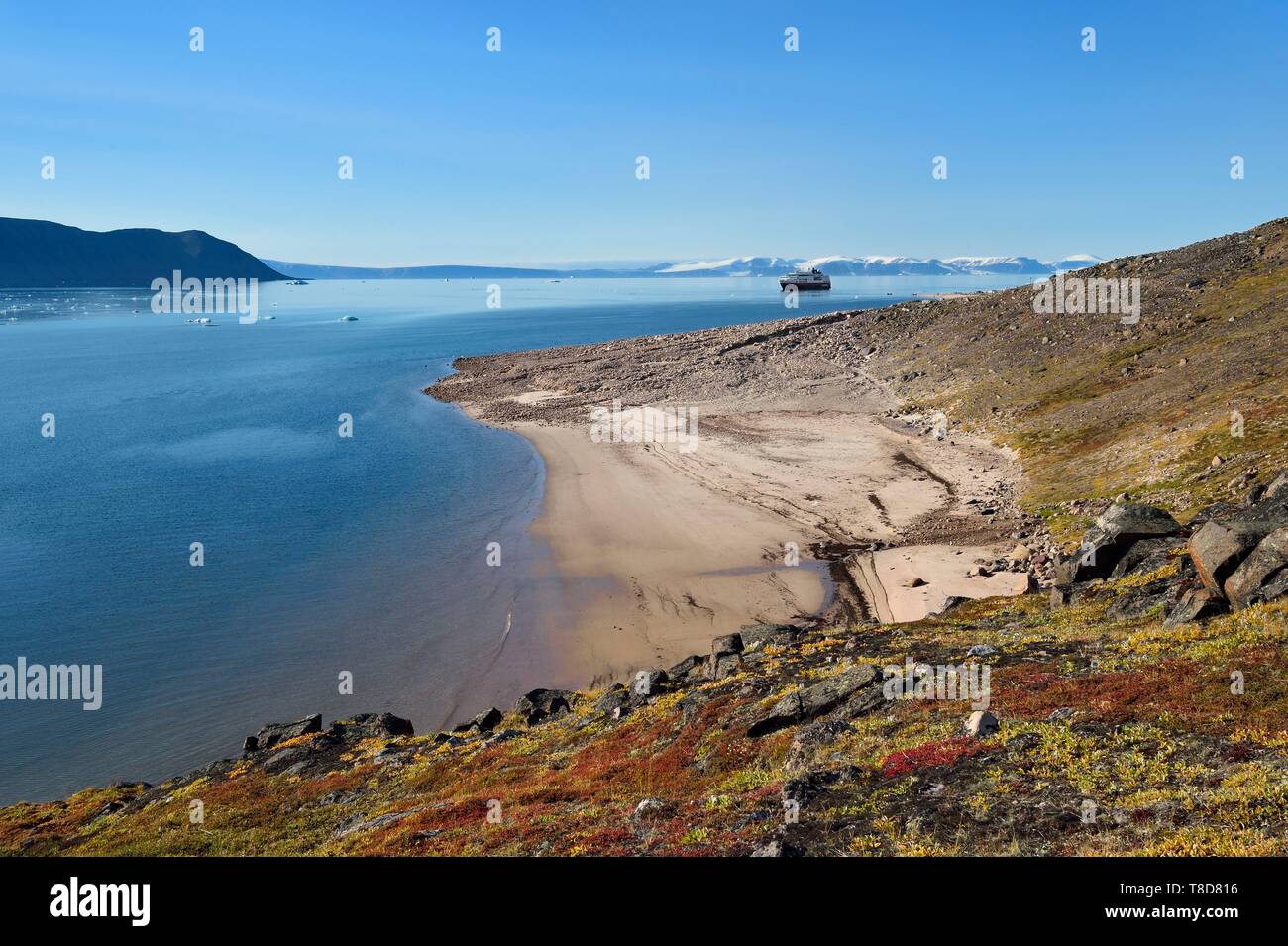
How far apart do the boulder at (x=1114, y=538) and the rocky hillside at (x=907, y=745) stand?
7 centimetres

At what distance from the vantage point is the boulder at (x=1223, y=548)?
64.4 ft

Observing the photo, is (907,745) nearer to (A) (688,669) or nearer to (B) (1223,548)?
(B) (1223,548)

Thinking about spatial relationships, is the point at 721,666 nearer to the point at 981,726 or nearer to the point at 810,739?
the point at 810,739

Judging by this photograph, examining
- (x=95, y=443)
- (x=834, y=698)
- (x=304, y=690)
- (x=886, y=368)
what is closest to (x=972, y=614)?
(x=834, y=698)

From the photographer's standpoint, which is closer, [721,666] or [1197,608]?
[1197,608]

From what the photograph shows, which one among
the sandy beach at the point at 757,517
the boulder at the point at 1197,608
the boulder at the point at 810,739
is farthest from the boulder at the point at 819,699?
the sandy beach at the point at 757,517

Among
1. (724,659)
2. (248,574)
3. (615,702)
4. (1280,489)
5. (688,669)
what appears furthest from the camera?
(248,574)

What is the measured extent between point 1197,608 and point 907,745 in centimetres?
911

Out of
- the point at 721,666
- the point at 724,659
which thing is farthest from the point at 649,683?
the point at 724,659

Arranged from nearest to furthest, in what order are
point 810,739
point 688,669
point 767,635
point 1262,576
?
point 810,739 → point 1262,576 → point 688,669 → point 767,635

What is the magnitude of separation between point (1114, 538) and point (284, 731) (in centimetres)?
2820

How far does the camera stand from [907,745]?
15922 millimetres

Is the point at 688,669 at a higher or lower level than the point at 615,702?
higher

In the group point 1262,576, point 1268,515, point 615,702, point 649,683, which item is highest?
point 1268,515
